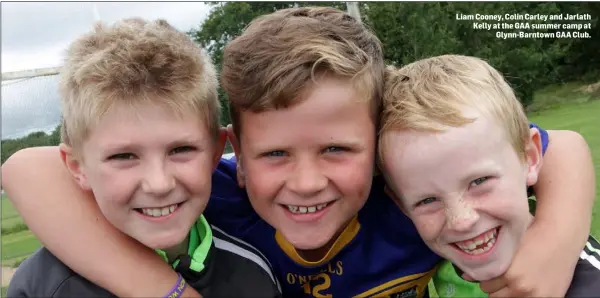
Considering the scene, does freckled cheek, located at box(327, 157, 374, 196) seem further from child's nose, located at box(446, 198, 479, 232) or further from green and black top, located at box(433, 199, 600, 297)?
green and black top, located at box(433, 199, 600, 297)

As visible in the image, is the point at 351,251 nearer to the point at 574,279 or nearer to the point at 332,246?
the point at 332,246

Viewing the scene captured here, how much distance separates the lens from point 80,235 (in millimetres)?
1876

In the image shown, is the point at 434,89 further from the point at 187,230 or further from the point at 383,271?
the point at 187,230

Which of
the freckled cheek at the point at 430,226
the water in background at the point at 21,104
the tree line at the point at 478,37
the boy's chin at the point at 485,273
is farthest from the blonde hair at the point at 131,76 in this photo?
the tree line at the point at 478,37

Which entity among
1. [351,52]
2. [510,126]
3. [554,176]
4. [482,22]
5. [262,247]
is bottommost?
[482,22]

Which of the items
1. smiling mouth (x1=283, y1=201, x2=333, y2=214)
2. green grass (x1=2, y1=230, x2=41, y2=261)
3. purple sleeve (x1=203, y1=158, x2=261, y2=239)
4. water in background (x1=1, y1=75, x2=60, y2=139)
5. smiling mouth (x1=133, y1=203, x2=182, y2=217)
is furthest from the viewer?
green grass (x1=2, y1=230, x2=41, y2=261)

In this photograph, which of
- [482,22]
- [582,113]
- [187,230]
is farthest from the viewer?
[482,22]

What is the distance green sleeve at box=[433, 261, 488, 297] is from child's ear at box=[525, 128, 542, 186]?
1.37 ft

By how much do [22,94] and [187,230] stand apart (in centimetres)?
1052

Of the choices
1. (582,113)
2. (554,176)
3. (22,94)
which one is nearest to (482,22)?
(582,113)

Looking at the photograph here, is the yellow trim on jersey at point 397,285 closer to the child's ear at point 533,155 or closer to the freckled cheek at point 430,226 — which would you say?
the freckled cheek at point 430,226

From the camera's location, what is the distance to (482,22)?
19.9 meters

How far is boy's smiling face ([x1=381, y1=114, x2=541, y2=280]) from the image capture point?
5.70 ft

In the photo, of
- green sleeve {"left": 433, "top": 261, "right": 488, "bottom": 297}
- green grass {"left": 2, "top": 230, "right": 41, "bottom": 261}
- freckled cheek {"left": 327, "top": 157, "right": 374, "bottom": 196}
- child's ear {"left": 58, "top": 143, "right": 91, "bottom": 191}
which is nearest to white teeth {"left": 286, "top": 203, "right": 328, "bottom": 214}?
freckled cheek {"left": 327, "top": 157, "right": 374, "bottom": 196}
